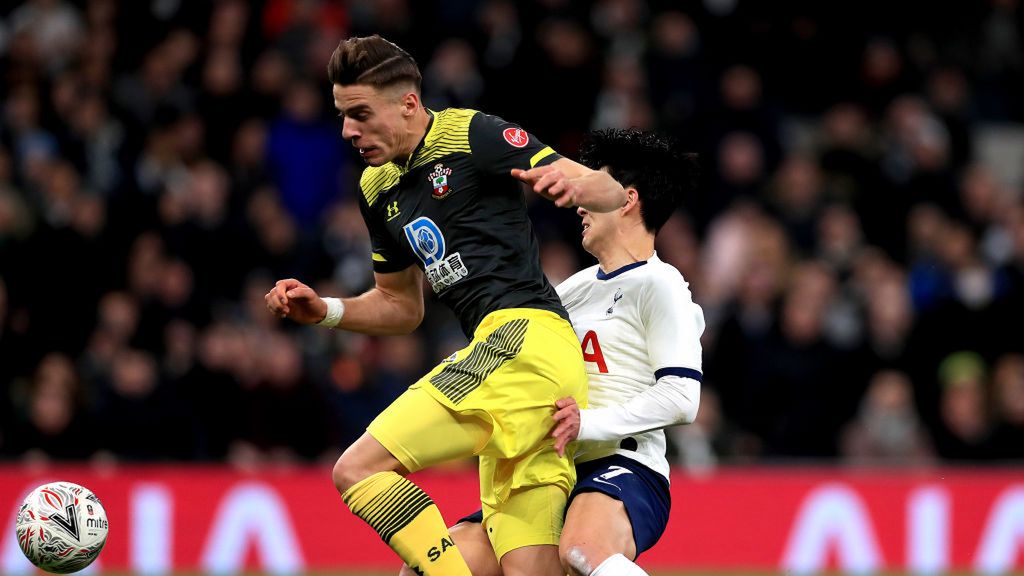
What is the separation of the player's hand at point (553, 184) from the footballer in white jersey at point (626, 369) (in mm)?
614

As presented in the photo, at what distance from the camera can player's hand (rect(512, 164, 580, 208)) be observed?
5.55 m

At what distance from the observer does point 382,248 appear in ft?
22.2

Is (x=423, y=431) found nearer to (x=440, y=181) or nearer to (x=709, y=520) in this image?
(x=440, y=181)

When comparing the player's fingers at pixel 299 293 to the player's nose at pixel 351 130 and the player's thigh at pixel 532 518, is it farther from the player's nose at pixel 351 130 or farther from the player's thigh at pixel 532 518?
the player's thigh at pixel 532 518

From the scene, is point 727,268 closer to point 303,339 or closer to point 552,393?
point 303,339

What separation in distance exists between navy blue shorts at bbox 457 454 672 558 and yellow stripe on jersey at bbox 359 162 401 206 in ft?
4.54

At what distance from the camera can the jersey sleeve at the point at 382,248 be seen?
6.59 meters

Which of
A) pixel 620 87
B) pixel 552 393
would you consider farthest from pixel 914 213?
pixel 552 393

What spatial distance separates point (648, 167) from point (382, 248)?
3.85ft

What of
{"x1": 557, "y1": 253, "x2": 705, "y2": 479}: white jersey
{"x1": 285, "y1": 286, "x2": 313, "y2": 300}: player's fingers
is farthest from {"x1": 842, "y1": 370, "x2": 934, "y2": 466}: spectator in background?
{"x1": 285, "y1": 286, "x2": 313, "y2": 300}: player's fingers

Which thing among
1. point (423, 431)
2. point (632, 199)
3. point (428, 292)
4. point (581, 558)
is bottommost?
point (428, 292)

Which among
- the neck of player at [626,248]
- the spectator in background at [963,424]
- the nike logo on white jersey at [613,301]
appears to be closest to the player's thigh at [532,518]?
the nike logo on white jersey at [613,301]

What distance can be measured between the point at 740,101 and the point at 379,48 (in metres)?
8.85

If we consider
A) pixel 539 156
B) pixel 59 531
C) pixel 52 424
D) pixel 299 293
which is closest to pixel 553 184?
pixel 539 156
